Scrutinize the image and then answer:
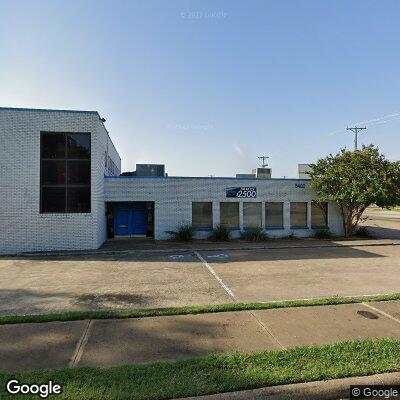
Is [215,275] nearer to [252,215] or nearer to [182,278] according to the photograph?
[182,278]

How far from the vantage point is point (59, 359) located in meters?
4.58

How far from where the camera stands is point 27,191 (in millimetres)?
14938

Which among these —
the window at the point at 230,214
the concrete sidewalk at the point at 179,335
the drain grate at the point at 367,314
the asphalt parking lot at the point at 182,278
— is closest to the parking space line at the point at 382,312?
the concrete sidewalk at the point at 179,335

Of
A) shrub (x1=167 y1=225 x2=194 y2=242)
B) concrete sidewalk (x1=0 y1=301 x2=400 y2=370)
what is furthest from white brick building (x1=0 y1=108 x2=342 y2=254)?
concrete sidewalk (x1=0 y1=301 x2=400 y2=370)

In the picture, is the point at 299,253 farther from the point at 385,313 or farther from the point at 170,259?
the point at 385,313

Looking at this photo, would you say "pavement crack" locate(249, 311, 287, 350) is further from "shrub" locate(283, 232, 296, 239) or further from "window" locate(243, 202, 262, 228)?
"shrub" locate(283, 232, 296, 239)

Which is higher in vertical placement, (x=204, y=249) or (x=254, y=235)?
(x=254, y=235)

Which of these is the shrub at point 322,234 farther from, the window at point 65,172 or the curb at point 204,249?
the window at point 65,172

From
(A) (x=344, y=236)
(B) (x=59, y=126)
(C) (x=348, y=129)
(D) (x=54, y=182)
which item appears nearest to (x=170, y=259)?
(D) (x=54, y=182)

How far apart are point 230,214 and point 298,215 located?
4.46 metres

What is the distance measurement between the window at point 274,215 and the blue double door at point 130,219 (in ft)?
24.7

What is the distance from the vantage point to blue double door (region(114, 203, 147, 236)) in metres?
20.3

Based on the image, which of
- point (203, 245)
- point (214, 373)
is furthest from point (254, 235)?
point (214, 373)

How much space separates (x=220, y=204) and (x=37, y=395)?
16.4 metres
